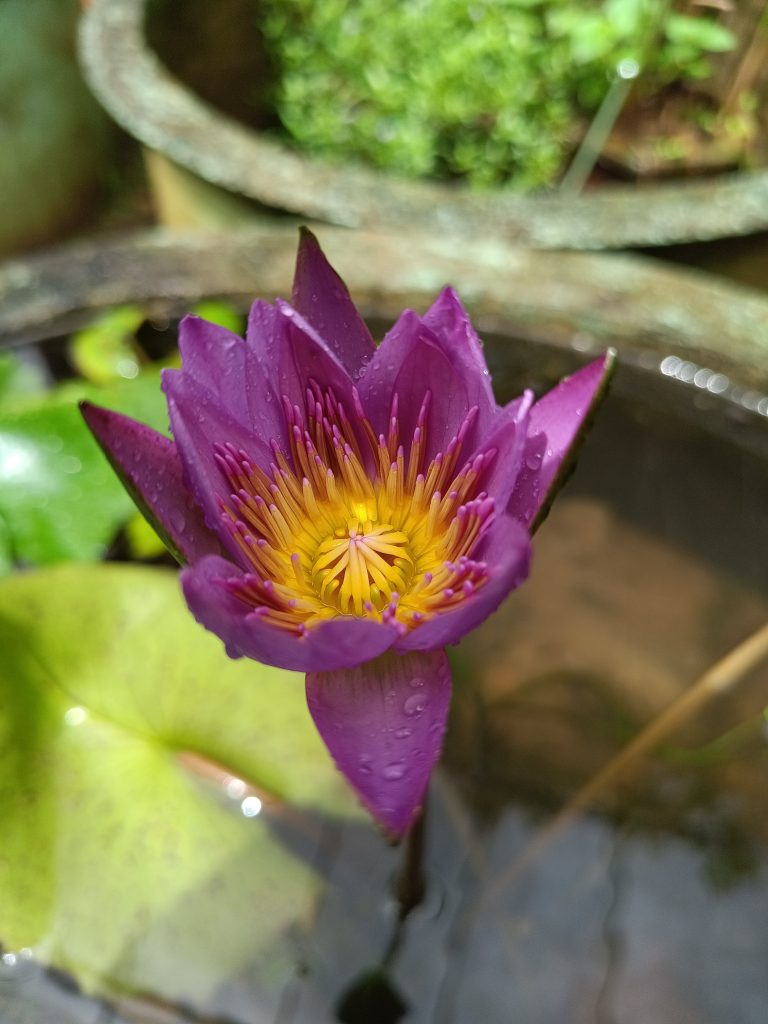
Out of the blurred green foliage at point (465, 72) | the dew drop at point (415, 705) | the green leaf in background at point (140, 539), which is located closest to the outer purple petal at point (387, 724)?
the dew drop at point (415, 705)

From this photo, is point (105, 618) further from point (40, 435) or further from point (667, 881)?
point (667, 881)

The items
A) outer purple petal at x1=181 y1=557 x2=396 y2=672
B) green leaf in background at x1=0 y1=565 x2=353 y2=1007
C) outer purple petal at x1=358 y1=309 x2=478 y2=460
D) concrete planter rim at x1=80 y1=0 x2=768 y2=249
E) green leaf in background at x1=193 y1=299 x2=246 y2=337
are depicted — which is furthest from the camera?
concrete planter rim at x1=80 y1=0 x2=768 y2=249

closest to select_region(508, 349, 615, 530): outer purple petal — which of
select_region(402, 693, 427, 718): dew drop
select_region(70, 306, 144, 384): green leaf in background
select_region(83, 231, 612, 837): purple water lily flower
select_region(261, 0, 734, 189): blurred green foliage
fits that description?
select_region(83, 231, 612, 837): purple water lily flower

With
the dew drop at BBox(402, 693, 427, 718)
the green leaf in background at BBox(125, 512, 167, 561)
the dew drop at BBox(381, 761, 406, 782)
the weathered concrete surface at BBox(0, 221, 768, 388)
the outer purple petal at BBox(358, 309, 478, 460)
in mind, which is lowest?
the green leaf in background at BBox(125, 512, 167, 561)

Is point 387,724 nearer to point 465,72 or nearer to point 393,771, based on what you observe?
point 393,771

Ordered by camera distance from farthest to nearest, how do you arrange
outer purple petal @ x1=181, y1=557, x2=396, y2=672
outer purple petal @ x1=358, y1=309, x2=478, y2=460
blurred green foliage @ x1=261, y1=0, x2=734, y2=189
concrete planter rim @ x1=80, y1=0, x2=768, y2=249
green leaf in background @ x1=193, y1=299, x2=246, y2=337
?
blurred green foliage @ x1=261, y1=0, x2=734, y2=189
concrete planter rim @ x1=80, y1=0, x2=768, y2=249
green leaf in background @ x1=193, y1=299, x2=246, y2=337
outer purple petal @ x1=358, y1=309, x2=478, y2=460
outer purple petal @ x1=181, y1=557, x2=396, y2=672

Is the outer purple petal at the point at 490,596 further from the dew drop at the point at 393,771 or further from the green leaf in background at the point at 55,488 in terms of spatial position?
the green leaf in background at the point at 55,488

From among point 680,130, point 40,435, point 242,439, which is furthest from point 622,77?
point 242,439

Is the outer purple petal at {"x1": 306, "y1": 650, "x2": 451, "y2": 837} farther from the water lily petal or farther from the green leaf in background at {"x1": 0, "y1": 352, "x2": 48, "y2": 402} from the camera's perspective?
the green leaf in background at {"x1": 0, "y1": 352, "x2": 48, "y2": 402}
